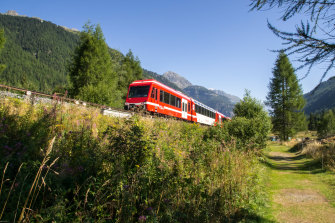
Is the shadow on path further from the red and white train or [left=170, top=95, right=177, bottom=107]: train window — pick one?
[left=170, top=95, right=177, bottom=107]: train window

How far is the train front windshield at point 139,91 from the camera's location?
14.7m

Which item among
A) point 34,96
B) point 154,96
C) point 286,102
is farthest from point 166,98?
point 286,102

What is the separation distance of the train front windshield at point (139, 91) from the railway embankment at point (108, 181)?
8.79 meters

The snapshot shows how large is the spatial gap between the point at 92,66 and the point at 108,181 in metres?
23.2

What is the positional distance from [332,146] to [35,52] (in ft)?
799

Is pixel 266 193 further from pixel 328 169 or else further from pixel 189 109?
pixel 189 109

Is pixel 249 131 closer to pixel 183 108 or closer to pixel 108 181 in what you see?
pixel 183 108

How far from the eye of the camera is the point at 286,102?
3228cm

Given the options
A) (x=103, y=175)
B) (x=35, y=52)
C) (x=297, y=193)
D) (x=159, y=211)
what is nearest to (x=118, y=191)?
(x=103, y=175)

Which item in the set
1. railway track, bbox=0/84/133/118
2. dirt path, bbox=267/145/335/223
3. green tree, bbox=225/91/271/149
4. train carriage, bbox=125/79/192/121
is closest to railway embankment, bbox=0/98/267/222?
dirt path, bbox=267/145/335/223

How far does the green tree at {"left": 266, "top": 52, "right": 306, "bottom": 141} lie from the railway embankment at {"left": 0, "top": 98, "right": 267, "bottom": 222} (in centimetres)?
3145

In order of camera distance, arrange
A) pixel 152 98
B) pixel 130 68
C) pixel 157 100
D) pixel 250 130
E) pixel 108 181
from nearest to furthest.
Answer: pixel 108 181, pixel 250 130, pixel 152 98, pixel 157 100, pixel 130 68

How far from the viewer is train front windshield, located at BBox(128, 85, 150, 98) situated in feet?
48.1

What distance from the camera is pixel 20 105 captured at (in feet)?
22.0
